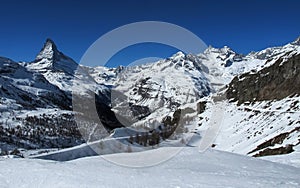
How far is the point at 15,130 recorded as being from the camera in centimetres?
15138

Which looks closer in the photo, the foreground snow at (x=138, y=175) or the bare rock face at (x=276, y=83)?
the foreground snow at (x=138, y=175)

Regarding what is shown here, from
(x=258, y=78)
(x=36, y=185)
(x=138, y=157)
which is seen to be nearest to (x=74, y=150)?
(x=138, y=157)

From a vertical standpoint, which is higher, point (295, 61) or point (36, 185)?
point (295, 61)

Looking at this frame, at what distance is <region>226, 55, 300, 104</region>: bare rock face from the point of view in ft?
482

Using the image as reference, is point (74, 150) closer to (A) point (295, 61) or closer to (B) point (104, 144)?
(B) point (104, 144)

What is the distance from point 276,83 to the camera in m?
167

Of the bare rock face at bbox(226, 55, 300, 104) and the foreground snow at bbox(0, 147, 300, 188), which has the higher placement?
the bare rock face at bbox(226, 55, 300, 104)

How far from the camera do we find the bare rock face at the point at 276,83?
147 m

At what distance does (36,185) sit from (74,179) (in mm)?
1936

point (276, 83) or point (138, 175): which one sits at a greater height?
point (276, 83)

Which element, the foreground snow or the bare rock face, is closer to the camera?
the foreground snow

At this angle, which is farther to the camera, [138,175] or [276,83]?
[276,83]

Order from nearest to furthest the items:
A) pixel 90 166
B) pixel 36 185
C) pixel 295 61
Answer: pixel 36 185, pixel 90 166, pixel 295 61

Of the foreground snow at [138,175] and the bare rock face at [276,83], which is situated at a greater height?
the bare rock face at [276,83]
